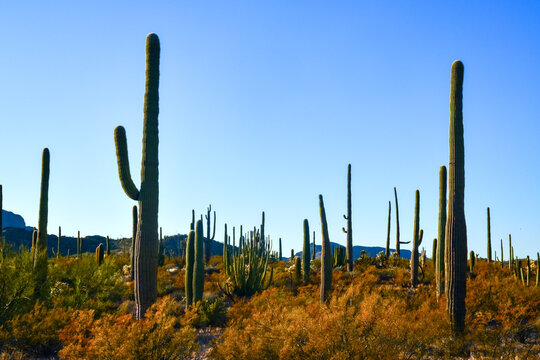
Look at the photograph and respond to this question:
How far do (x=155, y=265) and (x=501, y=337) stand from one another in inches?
293

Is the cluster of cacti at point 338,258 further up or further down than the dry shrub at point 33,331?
further up

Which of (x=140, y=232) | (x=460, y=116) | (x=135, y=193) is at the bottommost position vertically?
(x=140, y=232)

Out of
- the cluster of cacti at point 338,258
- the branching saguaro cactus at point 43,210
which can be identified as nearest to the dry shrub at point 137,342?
the branching saguaro cactus at point 43,210

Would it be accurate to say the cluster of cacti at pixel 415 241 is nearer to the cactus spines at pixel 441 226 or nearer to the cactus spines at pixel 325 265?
the cactus spines at pixel 441 226

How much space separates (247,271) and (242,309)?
540cm

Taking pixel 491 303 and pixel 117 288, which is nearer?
→ pixel 491 303

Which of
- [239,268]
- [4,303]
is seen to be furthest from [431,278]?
[4,303]

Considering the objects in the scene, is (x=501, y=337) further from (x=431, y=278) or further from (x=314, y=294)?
(x=431, y=278)

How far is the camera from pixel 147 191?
1153cm

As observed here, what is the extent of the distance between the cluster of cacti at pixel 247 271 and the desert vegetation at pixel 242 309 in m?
0.04

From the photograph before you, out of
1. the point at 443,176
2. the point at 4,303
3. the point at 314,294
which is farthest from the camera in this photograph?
the point at 314,294

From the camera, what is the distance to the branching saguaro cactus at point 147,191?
11242 mm

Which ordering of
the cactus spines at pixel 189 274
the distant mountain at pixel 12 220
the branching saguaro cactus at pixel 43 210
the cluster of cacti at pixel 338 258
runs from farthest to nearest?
1. the distant mountain at pixel 12 220
2. the cluster of cacti at pixel 338 258
3. the cactus spines at pixel 189 274
4. the branching saguaro cactus at pixel 43 210

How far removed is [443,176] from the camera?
14773 millimetres
